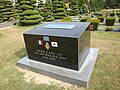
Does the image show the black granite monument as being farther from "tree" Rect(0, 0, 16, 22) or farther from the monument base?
"tree" Rect(0, 0, 16, 22)

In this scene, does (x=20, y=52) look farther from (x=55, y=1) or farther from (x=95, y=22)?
(x=55, y=1)

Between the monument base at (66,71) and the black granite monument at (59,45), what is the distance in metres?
0.14

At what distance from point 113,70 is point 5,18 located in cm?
2179

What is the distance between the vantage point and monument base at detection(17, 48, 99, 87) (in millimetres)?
3345

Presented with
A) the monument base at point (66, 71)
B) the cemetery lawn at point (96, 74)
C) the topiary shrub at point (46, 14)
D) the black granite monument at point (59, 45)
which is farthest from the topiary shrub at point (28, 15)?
the black granite monument at point (59, 45)

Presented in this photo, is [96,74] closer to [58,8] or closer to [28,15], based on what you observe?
[28,15]

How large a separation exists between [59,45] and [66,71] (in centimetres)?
83

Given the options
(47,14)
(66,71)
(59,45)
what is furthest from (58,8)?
(66,71)

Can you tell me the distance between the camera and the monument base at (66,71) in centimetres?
334

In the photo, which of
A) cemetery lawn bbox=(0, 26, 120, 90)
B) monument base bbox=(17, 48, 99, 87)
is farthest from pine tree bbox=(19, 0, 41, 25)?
monument base bbox=(17, 48, 99, 87)

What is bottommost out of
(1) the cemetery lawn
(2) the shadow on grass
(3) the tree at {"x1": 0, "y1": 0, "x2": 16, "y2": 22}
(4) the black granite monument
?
(1) the cemetery lawn

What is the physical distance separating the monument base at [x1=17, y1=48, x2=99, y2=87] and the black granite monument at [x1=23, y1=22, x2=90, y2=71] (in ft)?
0.45

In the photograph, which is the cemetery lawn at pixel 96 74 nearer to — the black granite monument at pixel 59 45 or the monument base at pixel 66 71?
the monument base at pixel 66 71

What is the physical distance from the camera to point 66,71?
367cm
